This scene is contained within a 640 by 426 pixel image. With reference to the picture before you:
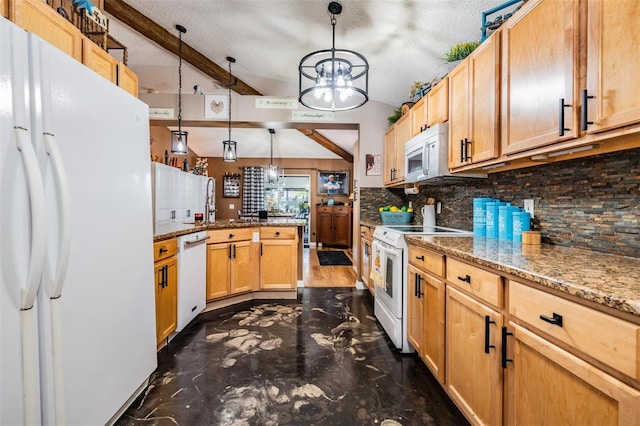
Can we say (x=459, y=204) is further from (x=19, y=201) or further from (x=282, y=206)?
(x=282, y=206)

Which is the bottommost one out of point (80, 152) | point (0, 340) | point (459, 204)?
point (0, 340)

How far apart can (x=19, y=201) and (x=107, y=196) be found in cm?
39

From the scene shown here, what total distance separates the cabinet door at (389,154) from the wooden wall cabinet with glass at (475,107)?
140 centimetres

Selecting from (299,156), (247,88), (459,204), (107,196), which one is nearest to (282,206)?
(299,156)

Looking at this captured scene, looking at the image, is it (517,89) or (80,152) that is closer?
(80,152)

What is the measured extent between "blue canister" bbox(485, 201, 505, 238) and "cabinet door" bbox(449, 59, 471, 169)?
1.20ft

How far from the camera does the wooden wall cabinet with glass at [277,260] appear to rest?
11.4 ft

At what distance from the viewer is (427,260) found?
1916mm

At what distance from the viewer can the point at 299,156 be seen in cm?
828

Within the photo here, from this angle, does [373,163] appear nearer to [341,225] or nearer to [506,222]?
[506,222]

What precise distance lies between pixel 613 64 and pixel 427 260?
4.13 feet

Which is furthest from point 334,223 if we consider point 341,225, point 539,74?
point 539,74

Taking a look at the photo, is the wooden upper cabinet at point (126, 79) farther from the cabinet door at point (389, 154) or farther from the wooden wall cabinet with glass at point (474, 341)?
the cabinet door at point (389, 154)

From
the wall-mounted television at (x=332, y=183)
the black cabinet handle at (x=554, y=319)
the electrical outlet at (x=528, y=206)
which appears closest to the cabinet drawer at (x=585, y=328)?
the black cabinet handle at (x=554, y=319)
